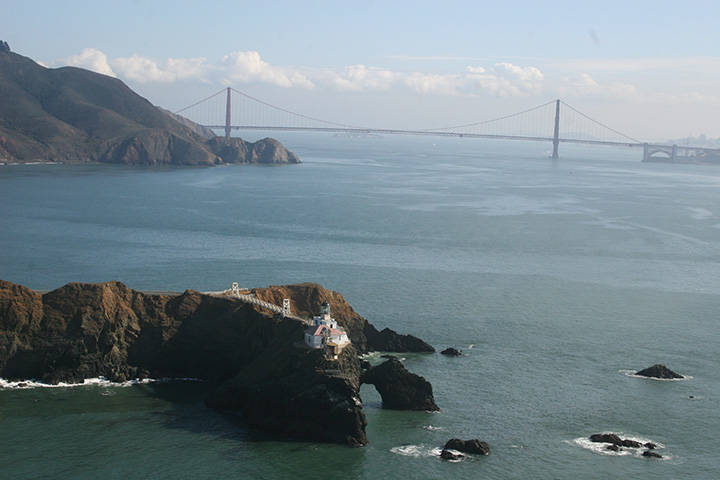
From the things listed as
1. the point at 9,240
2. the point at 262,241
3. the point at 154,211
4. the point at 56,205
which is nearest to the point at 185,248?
the point at 262,241

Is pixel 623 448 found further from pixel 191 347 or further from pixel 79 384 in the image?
pixel 79 384

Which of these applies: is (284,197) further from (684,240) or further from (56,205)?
(684,240)

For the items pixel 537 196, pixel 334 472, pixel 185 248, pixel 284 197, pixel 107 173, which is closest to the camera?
pixel 334 472

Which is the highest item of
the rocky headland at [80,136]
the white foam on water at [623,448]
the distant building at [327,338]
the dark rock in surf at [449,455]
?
the rocky headland at [80,136]

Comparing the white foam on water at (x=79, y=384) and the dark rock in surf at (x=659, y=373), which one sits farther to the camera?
the dark rock in surf at (x=659, y=373)

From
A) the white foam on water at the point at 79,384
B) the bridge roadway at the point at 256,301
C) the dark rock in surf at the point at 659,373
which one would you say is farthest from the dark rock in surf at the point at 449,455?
the white foam on water at the point at 79,384

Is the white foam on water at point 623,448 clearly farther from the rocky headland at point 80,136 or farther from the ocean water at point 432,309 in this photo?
the rocky headland at point 80,136

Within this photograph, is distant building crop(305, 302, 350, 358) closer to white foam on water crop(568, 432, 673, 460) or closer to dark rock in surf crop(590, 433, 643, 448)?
white foam on water crop(568, 432, 673, 460)
